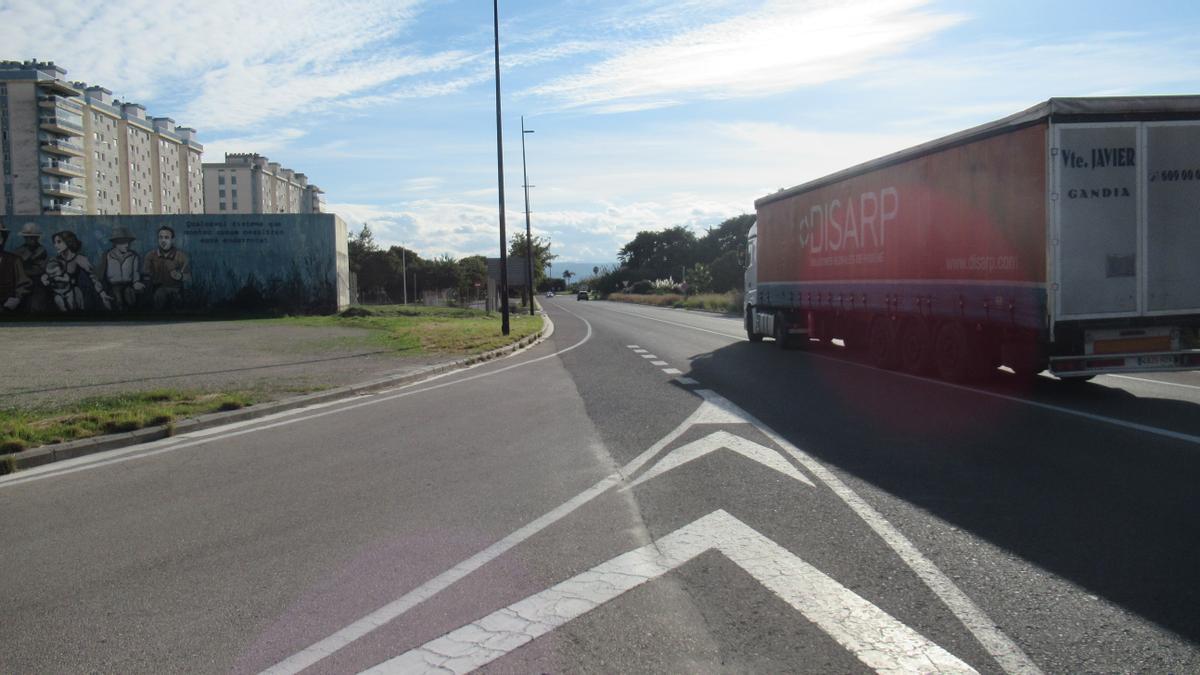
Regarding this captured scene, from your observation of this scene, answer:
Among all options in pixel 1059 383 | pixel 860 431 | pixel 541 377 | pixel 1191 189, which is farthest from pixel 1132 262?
pixel 541 377

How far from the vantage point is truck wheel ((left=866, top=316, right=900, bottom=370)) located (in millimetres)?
15414

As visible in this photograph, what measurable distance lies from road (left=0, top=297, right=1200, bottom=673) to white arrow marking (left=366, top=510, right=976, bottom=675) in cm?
2

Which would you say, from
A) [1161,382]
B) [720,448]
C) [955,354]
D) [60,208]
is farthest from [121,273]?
[60,208]

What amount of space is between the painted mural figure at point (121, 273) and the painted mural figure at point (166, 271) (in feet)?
1.88

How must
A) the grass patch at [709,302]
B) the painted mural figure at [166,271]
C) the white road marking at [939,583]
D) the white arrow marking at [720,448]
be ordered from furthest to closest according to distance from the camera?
the grass patch at [709,302], the painted mural figure at [166,271], the white arrow marking at [720,448], the white road marking at [939,583]

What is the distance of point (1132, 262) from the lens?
426 inches

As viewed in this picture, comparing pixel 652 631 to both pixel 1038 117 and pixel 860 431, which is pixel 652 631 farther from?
pixel 1038 117

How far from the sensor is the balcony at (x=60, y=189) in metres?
81.5

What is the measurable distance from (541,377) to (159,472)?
831 cm

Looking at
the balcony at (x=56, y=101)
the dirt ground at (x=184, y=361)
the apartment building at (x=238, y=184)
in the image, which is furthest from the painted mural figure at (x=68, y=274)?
the apartment building at (x=238, y=184)

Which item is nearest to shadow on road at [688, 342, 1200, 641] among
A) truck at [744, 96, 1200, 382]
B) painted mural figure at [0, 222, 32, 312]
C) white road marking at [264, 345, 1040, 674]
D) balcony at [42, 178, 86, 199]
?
white road marking at [264, 345, 1040, 674]

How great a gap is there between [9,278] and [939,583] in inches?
1745

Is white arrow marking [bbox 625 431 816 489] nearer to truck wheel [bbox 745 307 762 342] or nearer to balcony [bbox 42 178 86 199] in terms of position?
truck wheel [bbox 745 307 762 342]

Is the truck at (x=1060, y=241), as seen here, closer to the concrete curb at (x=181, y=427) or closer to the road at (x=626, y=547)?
the road at (x=626, y=547)
